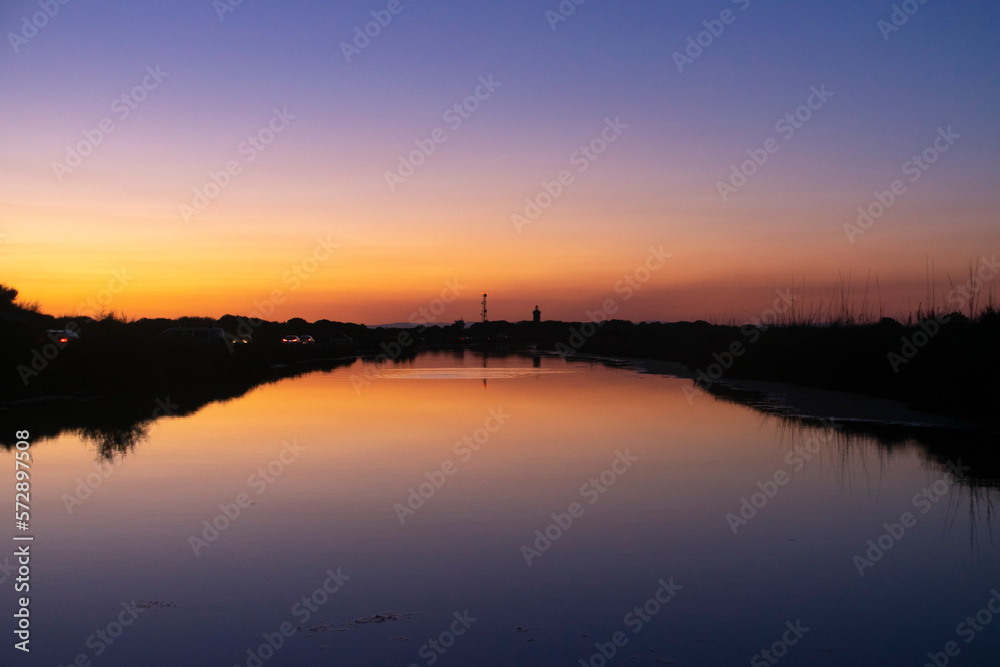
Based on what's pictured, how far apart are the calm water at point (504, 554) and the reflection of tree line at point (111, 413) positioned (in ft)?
2.16

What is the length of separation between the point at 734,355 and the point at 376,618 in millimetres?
29393

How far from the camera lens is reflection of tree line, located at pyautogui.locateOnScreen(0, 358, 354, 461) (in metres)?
13.5

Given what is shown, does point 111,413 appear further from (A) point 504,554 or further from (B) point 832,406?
(B) point 832,406

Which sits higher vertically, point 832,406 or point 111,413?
point 832,406

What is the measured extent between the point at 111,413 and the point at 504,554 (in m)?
12.8

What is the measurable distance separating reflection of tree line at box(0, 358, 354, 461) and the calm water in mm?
658

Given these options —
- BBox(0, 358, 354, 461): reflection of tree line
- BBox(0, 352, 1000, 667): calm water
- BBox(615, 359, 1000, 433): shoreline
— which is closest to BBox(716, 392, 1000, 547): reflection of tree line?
BBox(0, 352, 1000, 667): calm water

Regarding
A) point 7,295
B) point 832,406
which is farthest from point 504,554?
point 7,295

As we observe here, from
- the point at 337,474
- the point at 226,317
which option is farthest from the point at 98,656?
the point at 226,317

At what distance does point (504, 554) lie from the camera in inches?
283

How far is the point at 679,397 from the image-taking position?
72.3 feet

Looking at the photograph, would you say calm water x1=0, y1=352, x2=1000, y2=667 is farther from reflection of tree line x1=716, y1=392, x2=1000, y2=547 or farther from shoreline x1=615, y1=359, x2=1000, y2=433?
shoreline x1=615, y1=359, x2=1000, y2=433

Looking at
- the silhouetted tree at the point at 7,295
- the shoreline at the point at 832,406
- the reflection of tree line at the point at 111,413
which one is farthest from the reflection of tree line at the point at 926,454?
the silhouetted tree at the point at 7,295

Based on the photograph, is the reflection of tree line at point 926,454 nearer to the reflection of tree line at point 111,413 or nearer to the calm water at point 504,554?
the calm water at point 504,554
